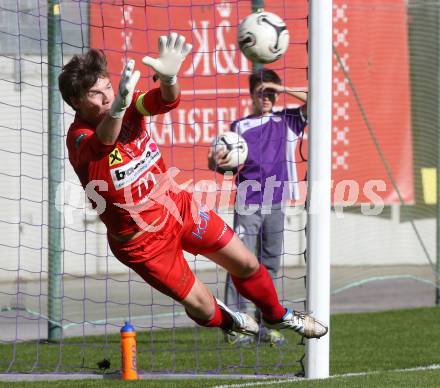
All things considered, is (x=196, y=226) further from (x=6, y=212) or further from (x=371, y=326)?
(x=6, y=212)

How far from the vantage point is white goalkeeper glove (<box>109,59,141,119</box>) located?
5633mm

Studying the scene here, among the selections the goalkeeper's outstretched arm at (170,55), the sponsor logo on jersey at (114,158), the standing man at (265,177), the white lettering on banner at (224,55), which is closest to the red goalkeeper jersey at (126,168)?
the sponsor logo on jersey at (114,158)

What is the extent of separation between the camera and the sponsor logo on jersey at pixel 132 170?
6383 millimetres

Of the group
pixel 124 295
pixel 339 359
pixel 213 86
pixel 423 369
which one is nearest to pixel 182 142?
pixel 213 86

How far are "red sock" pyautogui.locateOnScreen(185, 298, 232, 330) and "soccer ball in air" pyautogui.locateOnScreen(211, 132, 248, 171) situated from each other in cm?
203

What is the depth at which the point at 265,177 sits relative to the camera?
915 centimetres

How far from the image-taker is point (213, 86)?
11.5 m

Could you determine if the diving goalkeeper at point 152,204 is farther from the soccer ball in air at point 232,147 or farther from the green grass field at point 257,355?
the soccer ball in air at point 232,147

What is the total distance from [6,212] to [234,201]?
2812 mm

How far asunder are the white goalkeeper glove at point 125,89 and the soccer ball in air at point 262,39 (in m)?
1.96

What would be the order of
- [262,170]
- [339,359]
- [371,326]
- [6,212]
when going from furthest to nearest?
1. [6,212]
2. [371,326]
3. [262,170]
4. [339,359]

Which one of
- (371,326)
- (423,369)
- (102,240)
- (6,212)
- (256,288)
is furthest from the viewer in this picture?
(102,240)

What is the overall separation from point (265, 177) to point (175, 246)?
2612 millimetres

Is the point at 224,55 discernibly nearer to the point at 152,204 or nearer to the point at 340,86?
the point at 340,86
